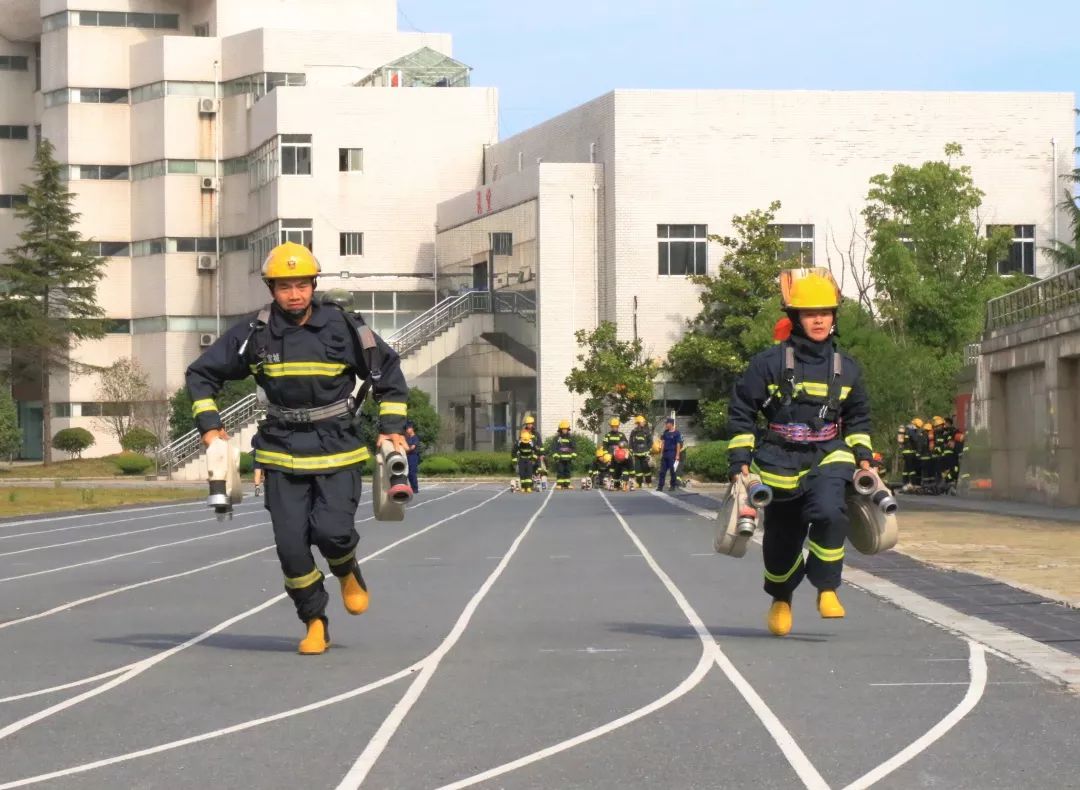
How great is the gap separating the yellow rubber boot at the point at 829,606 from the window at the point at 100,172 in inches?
3073

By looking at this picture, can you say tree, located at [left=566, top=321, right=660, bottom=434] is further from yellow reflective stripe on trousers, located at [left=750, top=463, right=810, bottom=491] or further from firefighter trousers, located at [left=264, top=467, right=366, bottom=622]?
firefighter trousers, located at [left=264, top=467, right=366, bottom=622]

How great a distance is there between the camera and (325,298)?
36.1ft

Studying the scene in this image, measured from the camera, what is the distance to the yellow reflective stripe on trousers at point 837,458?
1094cm

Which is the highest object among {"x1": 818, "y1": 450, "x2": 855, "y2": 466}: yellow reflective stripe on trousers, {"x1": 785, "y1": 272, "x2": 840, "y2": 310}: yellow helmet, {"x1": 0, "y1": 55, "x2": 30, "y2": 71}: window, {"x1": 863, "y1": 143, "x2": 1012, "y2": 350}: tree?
{"x1": 0, "y1": 55, "x2": 30, "y2": 71}: window

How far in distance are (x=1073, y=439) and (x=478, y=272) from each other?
41.9 meters

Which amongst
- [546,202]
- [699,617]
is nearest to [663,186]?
[546,202]

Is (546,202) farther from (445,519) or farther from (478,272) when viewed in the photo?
(445,519)

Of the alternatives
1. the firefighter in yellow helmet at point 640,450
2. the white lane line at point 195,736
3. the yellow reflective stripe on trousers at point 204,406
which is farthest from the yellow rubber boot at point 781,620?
the firefighter in yellow helmet at point 640,450

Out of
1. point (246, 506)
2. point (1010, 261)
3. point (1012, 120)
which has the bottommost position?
point (246, 506)

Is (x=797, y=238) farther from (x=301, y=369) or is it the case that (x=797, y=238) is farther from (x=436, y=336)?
(x=301, y=369)

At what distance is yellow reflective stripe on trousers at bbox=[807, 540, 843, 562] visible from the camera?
36.1 feet

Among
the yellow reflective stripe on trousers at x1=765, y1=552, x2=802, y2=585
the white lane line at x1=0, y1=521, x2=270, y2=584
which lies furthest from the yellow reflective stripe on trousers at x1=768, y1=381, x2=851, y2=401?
the white lane line at x1=0, y1=521, x2=270, y2=584

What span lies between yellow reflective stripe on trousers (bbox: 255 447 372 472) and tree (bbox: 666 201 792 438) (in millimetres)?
53273

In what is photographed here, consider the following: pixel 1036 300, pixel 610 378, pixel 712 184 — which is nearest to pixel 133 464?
pixel 610 378
